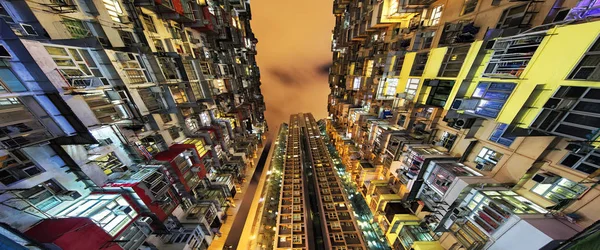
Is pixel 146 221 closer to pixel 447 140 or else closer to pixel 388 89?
pixel 447 140

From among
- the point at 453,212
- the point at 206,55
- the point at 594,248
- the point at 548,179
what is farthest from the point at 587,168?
the point at 206,55

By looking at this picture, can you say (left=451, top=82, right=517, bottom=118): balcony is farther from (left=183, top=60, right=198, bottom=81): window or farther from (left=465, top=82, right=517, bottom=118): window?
(left=183, top=60, right=198, bottom=81): window

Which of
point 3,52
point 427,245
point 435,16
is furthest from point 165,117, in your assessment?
point 435,16


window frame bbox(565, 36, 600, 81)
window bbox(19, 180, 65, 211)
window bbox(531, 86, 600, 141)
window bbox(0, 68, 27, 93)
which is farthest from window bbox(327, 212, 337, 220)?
window bbox(0, 68, 27, 93)

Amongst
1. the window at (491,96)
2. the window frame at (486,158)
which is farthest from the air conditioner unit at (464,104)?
the window frame at (486,158)

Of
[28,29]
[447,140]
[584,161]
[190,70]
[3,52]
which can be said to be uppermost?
[28,29]

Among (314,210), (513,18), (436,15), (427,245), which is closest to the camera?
(513,18)

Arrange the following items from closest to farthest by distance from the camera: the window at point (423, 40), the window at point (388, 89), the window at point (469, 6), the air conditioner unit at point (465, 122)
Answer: the window at point (469, 6) < the air conditioner unit at point (465, 122) < the window at point (423, 40) < the window at point (388, 89)

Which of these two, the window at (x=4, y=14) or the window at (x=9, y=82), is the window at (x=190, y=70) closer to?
the window at (x=4, y=14)
